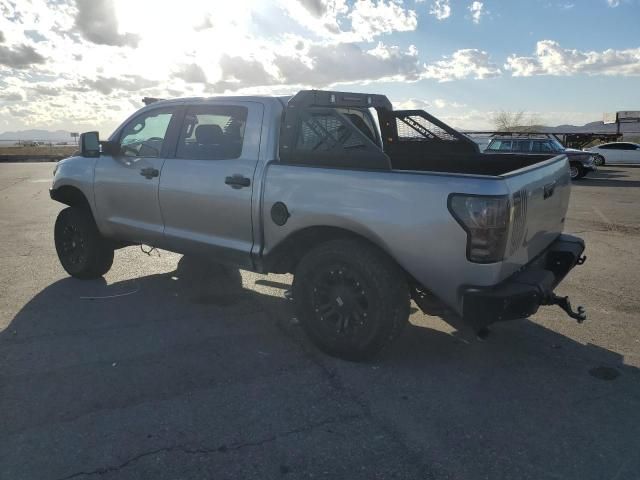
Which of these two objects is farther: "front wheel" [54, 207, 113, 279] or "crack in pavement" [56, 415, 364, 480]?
"front wheel" [54, 207, 113, 279]

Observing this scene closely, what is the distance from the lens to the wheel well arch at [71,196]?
579 centimetres

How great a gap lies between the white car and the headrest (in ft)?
97.0

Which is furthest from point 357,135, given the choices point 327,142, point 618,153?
point 618,153

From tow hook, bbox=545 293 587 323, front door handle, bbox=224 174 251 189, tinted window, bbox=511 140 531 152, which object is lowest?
tow hook, bbox=545 293 587 323

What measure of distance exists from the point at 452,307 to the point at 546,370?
979 millimetres

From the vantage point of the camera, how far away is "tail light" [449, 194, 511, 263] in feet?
10.1

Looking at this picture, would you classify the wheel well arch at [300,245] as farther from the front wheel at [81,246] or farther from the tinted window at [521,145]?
the tinted window at [521,145]

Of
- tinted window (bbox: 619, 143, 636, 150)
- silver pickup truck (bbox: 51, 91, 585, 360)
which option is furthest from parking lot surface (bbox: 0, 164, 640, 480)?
tinted window (bbox: 619, 143, 636, 150)

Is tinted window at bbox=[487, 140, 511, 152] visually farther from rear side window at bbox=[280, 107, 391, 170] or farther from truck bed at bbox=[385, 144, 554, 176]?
rear side window at bbox=[280, 107, 391, 170]

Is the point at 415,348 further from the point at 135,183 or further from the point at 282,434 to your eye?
the point at 135,183

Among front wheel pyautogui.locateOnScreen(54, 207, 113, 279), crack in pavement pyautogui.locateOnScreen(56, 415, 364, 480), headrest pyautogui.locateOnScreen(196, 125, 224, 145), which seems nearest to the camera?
crack in pavement pyautogui.locateOnScreen(56, 415, 364, 480)

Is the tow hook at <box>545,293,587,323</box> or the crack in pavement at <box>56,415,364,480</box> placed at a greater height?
the tow hook at <box>545,293,587,323</box>

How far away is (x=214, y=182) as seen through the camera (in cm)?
436

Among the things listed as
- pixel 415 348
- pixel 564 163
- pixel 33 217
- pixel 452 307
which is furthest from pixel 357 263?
pixel 33 217
